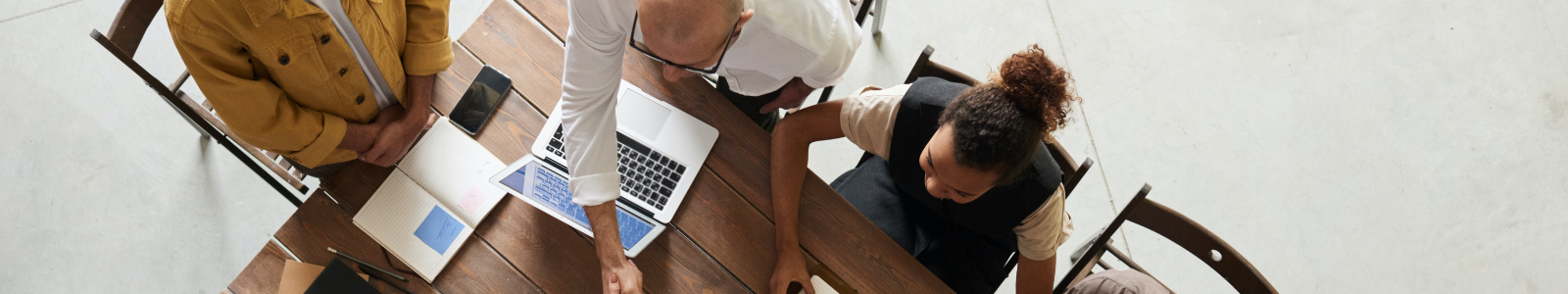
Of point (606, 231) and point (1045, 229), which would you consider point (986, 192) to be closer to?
point (1045, 229)

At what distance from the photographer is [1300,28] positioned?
7.93ft

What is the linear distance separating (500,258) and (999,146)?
862 millimetres

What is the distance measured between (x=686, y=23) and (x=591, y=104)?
1.02ft

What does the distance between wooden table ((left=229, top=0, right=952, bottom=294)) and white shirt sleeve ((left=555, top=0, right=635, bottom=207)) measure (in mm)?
137

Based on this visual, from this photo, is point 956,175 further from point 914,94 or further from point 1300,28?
point 1300,28

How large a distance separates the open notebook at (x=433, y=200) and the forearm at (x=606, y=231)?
19cm

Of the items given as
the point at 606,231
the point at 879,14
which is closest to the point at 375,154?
the point at 606,231

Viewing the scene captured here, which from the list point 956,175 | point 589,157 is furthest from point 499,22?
point 956,175

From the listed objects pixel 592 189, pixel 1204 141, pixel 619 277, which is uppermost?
pixel 1204 141

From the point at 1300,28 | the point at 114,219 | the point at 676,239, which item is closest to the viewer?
the point at 676,239

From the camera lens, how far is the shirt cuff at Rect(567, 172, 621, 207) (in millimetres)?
1186

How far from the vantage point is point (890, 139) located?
1315mm

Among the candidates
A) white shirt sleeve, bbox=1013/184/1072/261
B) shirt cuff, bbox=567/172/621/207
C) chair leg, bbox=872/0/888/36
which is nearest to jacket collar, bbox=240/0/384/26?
shirt cuff, bbox=567/172/621/207

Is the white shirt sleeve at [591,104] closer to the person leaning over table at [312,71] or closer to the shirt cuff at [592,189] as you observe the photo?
the shirt cuff at [592,189]
